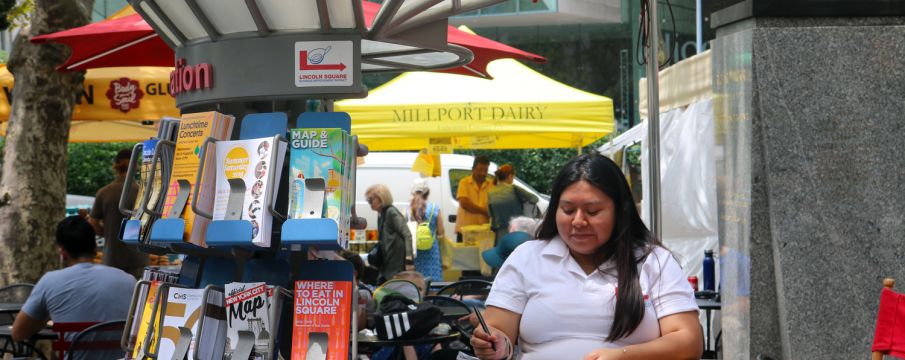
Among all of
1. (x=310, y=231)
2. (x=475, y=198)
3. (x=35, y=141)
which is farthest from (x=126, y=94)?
(x=310, y=231)

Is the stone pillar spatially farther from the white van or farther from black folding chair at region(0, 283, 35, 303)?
the white van

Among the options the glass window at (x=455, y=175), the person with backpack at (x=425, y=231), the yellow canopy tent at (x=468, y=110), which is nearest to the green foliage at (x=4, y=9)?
the yellow canopy tent at (x=468, y=110)

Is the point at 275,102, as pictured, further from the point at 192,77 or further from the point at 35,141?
the point at 35,141

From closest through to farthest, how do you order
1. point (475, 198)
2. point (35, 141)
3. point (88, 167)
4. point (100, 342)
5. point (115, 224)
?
point (100, 342)
point (115, 224)
point (35, 141)
point (475, 198)
point (88, 167)

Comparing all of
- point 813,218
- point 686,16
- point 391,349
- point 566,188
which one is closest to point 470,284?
point 391,349

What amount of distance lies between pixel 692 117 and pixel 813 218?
449 centimetres

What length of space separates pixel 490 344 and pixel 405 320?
2.27 m

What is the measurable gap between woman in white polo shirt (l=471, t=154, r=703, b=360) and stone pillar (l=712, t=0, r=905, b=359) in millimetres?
1919

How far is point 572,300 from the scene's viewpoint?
3518mm

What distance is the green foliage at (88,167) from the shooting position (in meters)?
32.7

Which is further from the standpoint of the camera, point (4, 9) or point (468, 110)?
point (468, 110)

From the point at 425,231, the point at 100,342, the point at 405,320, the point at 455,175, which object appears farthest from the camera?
the point at 455,175

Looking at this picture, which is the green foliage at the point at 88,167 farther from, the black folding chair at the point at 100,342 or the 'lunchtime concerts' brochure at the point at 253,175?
the 'lunchtime concerts' brochure at the point at 253,175

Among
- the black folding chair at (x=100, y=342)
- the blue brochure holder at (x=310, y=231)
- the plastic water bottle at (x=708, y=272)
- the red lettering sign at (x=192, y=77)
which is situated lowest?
the black folding chair at (x=100, y=342)
